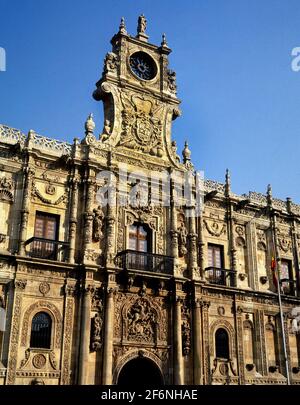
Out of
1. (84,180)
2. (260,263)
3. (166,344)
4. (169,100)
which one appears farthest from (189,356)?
(169,100)

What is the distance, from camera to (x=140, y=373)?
23.7m


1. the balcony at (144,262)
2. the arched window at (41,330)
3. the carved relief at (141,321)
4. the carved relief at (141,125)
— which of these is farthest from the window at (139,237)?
the arched window at (41,330)

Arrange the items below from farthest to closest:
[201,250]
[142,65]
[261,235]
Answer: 1. [261,235]
2. [142,65]
3. [201,250]

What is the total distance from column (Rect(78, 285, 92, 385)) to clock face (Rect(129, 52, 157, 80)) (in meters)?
12.1

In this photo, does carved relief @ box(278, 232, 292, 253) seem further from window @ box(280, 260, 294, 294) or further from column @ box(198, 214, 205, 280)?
column @ box(198, 214, 205, 280)

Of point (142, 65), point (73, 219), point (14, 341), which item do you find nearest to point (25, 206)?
point (73, 219)

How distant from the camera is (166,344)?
23.5m

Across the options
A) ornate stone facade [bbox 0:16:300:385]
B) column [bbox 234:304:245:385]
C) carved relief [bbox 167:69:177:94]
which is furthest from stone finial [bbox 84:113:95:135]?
column [bbox 234:304:245:385]

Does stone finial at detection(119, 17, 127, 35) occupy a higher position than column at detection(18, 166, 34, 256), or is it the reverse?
stone finial at detection(119, 17, 127, 35)

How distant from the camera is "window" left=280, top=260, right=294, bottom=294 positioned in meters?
28.5

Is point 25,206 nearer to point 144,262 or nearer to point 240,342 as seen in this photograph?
point 144,262

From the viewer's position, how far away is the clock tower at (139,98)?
26.0 meters

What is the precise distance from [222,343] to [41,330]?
29.7 ft
